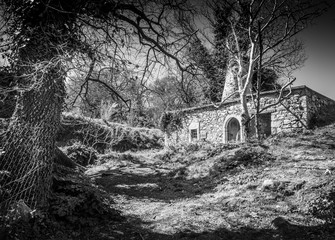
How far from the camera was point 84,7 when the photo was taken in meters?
3.96

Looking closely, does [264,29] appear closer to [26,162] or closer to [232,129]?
[232,129]

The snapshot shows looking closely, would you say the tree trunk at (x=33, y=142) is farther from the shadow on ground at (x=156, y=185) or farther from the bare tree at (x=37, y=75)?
the shadow on ground at (x=156, y=185)

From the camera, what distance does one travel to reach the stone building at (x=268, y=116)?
12281 mm

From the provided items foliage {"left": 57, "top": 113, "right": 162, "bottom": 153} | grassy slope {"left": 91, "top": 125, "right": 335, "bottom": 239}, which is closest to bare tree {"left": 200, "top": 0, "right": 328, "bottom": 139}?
grassy slope {"left": 91, "top": 125, "right": 335, "bottom": 239}

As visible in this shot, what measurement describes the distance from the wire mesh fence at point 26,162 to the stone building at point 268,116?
6782 mm

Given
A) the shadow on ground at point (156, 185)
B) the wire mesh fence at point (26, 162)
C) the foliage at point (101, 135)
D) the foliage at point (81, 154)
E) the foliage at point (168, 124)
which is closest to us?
the wire mesh fence at point (26, 162)

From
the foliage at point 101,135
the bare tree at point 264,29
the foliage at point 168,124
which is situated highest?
the bare tree at point 264,29

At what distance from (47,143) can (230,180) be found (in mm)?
4880

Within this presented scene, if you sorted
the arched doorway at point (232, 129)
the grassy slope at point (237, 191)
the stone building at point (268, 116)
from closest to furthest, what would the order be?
the grassy slope at point (237, 191)
the stone building at point (268, 116)
the arched doorway at point (232, 129)

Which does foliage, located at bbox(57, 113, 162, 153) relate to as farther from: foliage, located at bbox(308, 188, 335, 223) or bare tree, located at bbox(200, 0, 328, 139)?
foliage, located at bbox(308, 188, 335, 223)

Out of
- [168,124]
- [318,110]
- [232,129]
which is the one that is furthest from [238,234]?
[168,124]

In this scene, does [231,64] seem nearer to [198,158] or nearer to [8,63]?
[198,158]

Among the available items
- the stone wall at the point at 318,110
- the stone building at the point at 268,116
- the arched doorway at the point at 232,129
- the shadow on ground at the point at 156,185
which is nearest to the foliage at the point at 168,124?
the stone building at the point at 268,116

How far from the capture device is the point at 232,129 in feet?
50.8
